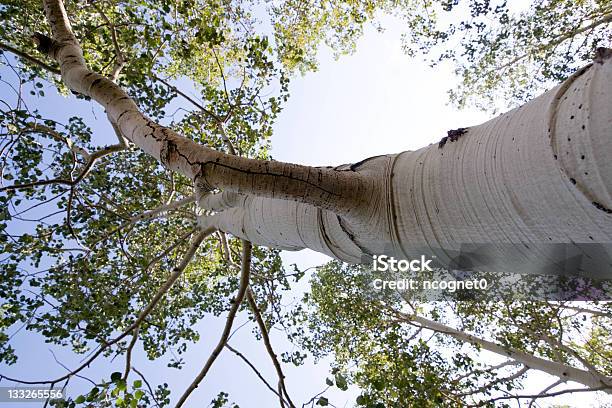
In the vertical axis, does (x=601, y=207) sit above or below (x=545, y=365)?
below

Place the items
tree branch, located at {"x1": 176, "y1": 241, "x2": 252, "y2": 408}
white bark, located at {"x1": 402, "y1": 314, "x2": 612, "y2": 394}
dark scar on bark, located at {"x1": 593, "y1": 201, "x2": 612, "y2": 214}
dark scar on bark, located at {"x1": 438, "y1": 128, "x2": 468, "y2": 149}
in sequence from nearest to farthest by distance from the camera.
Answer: dark scar on bark, located at {"x1": 593, "y1": 201, "x2": 612, "y2": 214} < dark scar on bark, located at {"x1": 438, "y1": 128, "x2": 468, "y2": 149} < tree branch, located at {"x1": 176, "y1": 241, "x2": 252, "y2": 408} < white bark, located at {"x1": 402, "y1": 314, "x2": 612, "y2": 394}

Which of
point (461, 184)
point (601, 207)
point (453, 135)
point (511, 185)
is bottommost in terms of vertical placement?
point (601, 207)

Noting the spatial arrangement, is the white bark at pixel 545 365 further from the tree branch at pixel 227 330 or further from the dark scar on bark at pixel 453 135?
the dark scar on bark at pixel 453 135

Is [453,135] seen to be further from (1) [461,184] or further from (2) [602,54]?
(2) [602,54]

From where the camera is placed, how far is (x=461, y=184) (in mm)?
1158

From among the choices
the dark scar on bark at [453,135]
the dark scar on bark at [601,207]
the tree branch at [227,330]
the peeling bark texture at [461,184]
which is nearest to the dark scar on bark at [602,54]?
the peeling bark texture at [461,184]

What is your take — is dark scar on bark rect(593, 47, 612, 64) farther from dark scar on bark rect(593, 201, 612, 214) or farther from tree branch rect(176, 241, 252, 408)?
tree branch rect(176, 241, 252, 408)

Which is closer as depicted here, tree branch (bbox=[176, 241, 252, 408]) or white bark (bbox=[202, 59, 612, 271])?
white bark (bbox=[202, 59, 612, 271])

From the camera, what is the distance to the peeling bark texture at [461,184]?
83 centimetres

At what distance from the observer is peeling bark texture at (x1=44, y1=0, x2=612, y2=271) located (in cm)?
83

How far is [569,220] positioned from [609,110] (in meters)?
0.29

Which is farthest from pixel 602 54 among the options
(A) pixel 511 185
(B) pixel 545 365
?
(B) pixel 545 365

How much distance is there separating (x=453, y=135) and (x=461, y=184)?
30 cm

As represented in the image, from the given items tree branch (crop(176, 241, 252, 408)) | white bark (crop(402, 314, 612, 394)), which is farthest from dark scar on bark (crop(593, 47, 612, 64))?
white bark (crop(402, 314, 612, 394))
